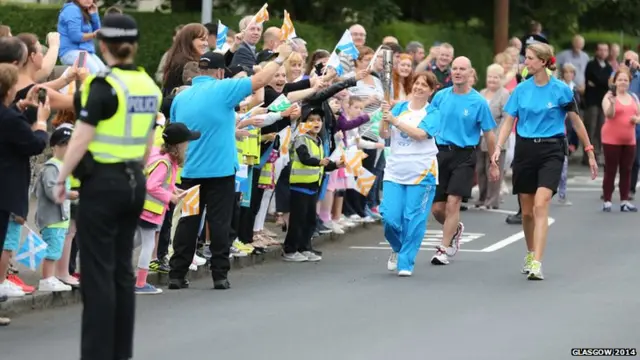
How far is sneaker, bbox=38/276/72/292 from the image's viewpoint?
11844 mm

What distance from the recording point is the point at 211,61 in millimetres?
12680

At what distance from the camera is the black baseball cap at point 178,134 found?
12141 millimetres

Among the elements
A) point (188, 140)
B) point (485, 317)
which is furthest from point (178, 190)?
point (485, 317)

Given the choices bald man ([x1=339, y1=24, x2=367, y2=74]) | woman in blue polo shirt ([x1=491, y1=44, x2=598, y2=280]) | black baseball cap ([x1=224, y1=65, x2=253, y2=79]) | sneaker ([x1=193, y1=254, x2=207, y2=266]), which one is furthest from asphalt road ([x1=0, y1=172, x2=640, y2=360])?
bald man ([x1=339, y1=24, x2=367, y2=74])

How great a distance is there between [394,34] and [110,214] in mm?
19112

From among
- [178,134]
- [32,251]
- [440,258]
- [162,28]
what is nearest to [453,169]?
[440,258]

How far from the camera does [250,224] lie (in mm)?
15148

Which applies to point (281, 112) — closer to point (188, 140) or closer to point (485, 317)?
point (188, 140)

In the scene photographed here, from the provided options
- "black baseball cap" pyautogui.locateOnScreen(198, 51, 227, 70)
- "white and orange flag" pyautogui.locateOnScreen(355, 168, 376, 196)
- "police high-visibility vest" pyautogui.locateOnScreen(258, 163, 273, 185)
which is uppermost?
"black baseball cap" pyautogui.locateOnScreen(198, 51, 227, 70)

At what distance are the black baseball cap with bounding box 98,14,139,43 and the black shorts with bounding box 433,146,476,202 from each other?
692 cm

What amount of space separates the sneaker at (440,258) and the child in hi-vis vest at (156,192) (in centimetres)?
336

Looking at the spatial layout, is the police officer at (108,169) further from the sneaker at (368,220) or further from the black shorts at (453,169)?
the sneaker at (368,220)

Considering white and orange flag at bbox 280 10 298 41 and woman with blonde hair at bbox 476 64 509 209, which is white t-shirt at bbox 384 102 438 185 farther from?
woman with blonde hair at bbox 476 64 509 209

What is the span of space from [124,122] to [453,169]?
6985 mm
